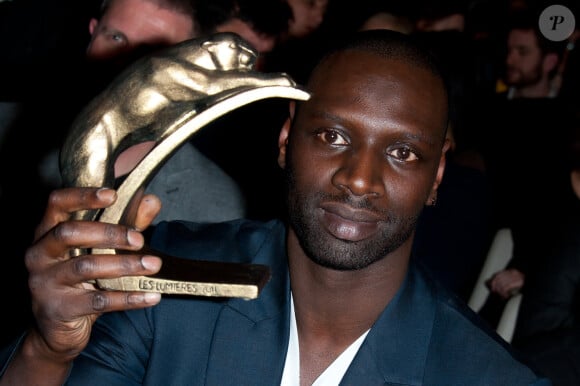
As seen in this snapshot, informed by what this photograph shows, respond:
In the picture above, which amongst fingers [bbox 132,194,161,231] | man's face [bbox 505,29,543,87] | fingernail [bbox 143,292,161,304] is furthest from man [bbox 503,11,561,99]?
fingernail [bbox 143,292,161,304]

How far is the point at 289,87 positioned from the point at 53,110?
148cm

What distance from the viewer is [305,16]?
12.0 feet

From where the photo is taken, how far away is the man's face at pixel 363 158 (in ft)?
4.50

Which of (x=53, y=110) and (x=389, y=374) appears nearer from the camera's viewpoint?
(x=389, y=374)

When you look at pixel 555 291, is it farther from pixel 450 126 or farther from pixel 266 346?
pixel 266 346

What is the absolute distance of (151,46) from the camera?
194cm

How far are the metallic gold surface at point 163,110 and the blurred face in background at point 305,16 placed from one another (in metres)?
2.51

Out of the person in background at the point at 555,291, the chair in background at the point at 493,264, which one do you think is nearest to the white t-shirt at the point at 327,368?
the person in background at the point at 555,291

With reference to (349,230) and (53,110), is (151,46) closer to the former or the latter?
(53,110)

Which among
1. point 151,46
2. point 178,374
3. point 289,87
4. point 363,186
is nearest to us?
point 289,87

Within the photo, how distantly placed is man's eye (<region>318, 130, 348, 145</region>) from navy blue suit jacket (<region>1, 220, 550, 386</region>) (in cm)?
34

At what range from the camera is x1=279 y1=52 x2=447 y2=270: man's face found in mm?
1372

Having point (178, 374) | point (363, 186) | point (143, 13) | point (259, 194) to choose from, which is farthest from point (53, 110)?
point (363, 186)

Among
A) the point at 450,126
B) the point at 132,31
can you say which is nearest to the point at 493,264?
the point at 450,126
